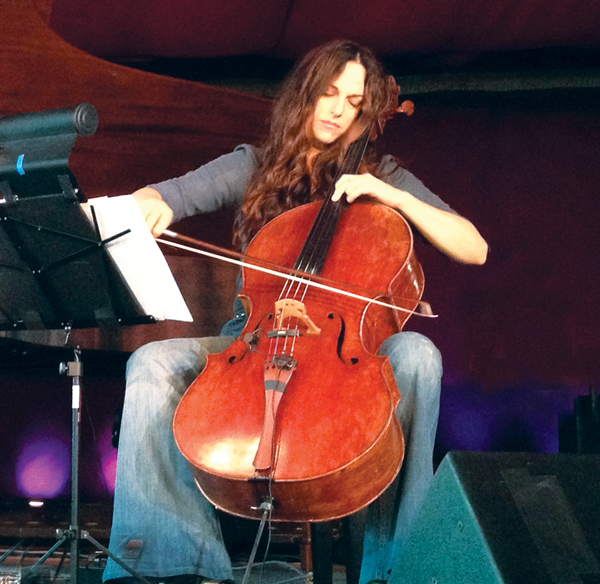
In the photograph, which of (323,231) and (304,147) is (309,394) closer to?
(323,231)

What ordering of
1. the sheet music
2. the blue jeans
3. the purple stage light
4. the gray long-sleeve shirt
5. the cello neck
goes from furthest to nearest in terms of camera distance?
the purple stage light < the gray long-sleeve shirt < the cello neck < the blue jeans < the sheet music

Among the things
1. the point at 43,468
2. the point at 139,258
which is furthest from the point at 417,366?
the point at 43,468

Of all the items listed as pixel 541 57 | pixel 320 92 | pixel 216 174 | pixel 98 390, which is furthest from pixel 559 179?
pixel 98 390

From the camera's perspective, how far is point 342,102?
1.71m

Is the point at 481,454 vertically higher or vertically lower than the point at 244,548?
higher

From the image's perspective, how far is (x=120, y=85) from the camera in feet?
6.86

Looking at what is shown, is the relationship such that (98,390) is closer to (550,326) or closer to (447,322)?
(447,322)

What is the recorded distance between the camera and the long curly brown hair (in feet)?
5.49

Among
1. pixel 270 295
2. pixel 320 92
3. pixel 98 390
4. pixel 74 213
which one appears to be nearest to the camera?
pixel 74 213

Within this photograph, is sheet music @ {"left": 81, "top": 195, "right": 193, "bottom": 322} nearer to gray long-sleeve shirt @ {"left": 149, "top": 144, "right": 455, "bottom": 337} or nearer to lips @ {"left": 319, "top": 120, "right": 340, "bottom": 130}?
gray long-sleeve shirt @ {"left": 149, "top": 144, "right": 455, "bottom": 337}

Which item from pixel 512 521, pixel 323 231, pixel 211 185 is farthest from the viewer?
pixel 211 185

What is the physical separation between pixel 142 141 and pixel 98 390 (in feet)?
2.75

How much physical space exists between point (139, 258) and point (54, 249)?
15 cm

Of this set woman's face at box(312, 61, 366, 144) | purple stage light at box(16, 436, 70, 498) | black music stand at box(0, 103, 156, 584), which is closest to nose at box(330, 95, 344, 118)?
woman's face at box(312, 61, 366, 144)
